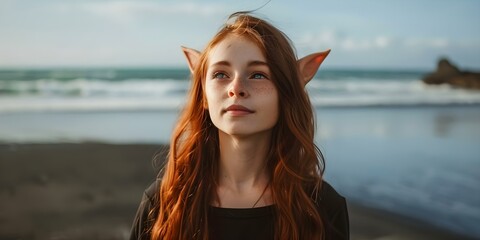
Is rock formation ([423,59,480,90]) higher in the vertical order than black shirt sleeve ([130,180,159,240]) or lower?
higher

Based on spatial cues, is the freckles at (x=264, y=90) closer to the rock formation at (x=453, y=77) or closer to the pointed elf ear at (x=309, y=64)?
the pointed elf ear at (x=309, y=64)

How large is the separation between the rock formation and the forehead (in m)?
15.4

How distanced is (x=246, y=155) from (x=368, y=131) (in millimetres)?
6697

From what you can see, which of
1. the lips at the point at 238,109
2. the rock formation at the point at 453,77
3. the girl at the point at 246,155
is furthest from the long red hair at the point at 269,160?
the rock formation at the point at 453,77

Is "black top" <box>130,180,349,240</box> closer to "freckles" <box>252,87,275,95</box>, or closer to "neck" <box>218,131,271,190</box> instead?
"neck" <box>218,131,271,190</box>

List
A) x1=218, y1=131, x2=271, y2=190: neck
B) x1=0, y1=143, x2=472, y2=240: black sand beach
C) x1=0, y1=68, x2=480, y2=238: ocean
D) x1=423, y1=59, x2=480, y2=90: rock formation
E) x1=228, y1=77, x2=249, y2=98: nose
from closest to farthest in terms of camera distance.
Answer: x1=228, y1=77, x2=249, y2=98: nose, x1=218, y1=131, x2=271, y2=190: neck, x1=0, y1=143, x2=472, y2=240: black sand beach, x1=0, y1=68, x2=480, y2=238: ocean, x1=423, y1=59, x2=480, y2=90: rock formation

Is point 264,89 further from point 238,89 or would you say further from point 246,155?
point 246,155

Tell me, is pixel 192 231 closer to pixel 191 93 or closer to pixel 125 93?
pixel 191 93

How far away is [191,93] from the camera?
5.59 feet

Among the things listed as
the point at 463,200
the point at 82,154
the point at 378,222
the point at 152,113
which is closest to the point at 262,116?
the point at 378,222

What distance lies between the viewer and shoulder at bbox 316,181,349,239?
162cm

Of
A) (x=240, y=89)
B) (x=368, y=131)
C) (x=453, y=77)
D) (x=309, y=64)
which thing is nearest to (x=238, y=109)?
(x=240, y=89)

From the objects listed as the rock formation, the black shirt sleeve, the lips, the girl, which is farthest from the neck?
the rock formation

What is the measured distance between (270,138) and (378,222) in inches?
121
